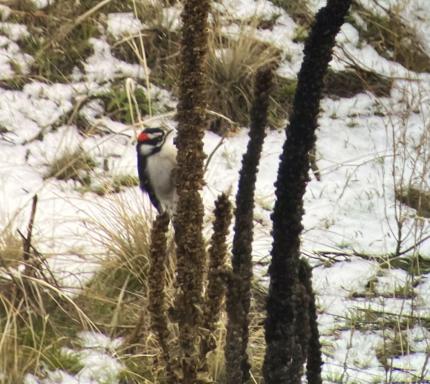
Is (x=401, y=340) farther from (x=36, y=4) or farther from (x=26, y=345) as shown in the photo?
(x=36, y=4)

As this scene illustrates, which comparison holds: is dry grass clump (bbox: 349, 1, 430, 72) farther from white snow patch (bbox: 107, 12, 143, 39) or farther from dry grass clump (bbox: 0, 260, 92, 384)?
dry grass clump (bbox: 0, 260, 92, 384)

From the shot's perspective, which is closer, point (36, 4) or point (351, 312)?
point (351, 312)

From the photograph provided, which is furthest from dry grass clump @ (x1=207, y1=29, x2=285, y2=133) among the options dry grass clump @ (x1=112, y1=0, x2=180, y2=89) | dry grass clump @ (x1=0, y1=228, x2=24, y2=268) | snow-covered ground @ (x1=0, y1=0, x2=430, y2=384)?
dry grass clump @ (x1=0, y1=228, x2=24, y2=268)

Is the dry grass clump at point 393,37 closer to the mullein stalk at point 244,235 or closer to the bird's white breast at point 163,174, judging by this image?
the bird's white breast at point 163,174

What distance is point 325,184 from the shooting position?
5.41 meters

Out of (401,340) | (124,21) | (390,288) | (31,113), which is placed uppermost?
(124,21)

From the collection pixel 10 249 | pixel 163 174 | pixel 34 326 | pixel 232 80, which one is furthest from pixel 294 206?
pixel 232 80

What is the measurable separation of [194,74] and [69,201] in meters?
2.95

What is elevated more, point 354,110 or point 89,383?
point 354,110

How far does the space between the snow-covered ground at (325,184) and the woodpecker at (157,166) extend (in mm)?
145

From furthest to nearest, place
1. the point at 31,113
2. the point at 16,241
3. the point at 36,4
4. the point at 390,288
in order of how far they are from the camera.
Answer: the point at 36,4
the point at 31,113
the point at 390,288
the point at 16,241

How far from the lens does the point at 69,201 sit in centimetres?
487

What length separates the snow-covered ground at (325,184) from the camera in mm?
4039

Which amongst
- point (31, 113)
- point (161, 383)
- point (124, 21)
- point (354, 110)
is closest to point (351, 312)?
point (161, 383)
